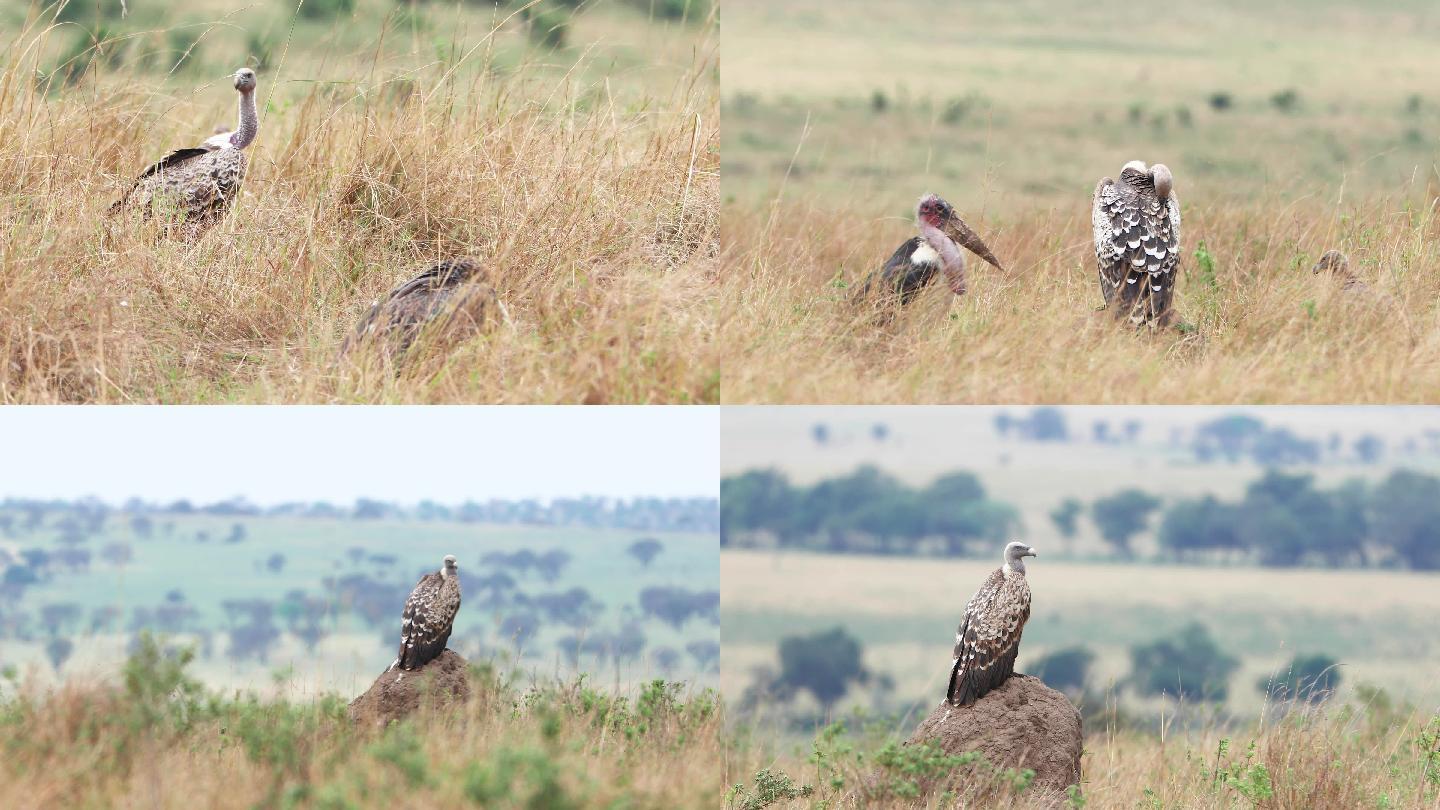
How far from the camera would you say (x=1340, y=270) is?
8.23 meters

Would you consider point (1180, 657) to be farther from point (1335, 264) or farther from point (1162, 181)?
point (1162, 181)

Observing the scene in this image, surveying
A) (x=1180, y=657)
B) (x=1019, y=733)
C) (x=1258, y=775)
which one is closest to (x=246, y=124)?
(x=1019, y=733)

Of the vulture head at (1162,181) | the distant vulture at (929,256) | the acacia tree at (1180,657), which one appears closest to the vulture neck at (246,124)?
the distant vulture at (929,256)

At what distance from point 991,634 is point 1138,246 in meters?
2.57

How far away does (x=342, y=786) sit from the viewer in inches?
198

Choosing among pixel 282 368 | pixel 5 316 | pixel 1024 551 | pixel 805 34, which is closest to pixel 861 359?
pixel 1024 551

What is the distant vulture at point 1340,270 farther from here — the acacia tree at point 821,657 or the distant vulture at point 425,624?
the acacia tree at point 821,657

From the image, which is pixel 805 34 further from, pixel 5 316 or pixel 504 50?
pixel 5 316

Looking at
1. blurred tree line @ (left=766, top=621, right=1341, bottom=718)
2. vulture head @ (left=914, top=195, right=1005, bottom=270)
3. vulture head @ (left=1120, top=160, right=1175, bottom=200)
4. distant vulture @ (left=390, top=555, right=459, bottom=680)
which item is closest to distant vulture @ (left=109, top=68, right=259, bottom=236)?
distant vulture @ (left=390, top=555, right=459, bottom=680)

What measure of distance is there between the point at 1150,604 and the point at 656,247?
35474 mm

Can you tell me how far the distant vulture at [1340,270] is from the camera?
7.91 m

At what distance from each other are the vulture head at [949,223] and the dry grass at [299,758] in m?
3.51

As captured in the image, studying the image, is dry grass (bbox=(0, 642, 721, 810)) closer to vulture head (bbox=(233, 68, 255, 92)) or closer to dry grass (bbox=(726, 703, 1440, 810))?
dry grass (bbox=(726, 703, 1440, 810))

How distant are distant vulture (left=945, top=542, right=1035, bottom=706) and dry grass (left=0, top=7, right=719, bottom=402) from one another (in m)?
1.67
